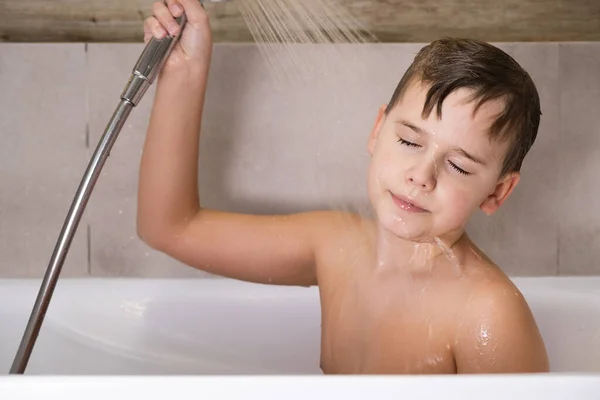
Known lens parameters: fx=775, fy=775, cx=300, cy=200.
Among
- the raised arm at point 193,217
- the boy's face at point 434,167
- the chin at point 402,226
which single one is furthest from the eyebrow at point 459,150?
the raised arm at point 193,217

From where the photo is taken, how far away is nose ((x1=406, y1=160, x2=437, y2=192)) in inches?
37.9

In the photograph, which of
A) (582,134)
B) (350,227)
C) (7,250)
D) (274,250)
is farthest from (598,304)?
(7,250)

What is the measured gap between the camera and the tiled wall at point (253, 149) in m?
1.40

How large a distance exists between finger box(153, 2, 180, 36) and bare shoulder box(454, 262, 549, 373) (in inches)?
20.6

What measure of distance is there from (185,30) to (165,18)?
0.07 m

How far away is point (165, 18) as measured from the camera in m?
1.03

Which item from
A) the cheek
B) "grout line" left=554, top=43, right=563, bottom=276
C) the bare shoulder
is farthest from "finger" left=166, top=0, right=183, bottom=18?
"grout line" left=554, top=43, right=563, bottom=276

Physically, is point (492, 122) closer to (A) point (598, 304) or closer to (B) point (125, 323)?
(A) point (598, 304)

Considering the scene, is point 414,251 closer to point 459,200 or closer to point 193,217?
point 459,200

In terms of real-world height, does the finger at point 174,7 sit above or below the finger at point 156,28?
above

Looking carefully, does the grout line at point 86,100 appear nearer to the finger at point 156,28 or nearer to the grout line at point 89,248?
the grout line at point 89,248

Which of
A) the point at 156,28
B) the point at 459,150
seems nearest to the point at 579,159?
the point at 459,150
